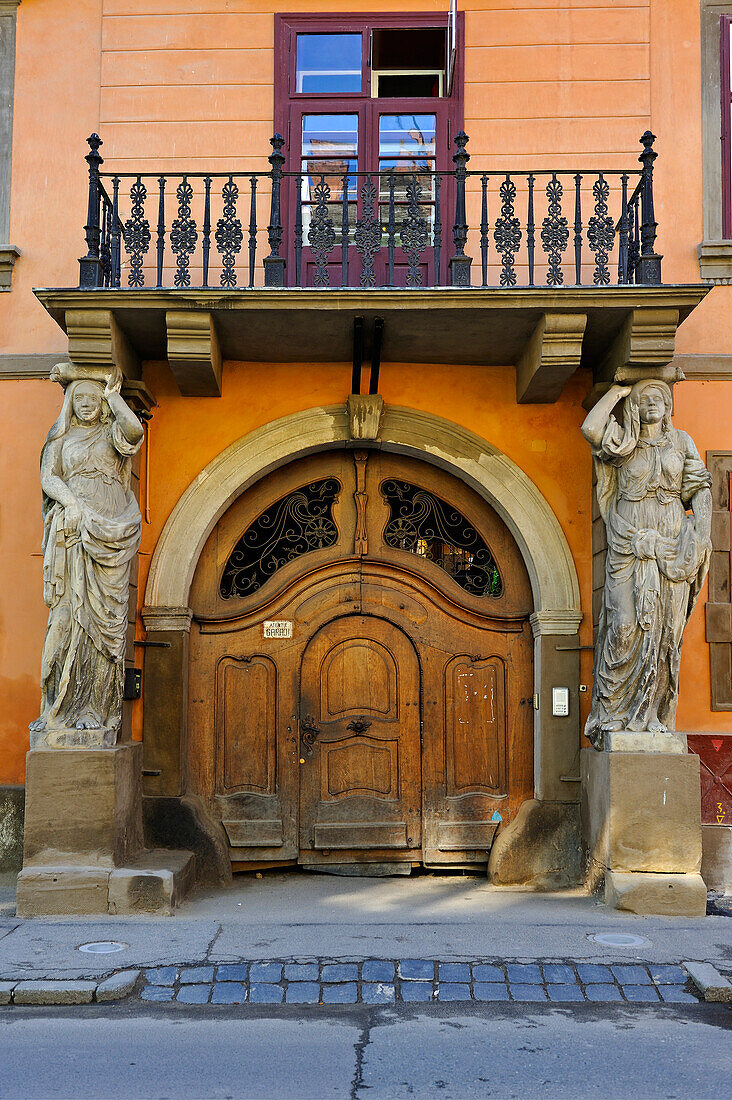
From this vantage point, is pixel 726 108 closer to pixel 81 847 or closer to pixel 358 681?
pixel 358 681

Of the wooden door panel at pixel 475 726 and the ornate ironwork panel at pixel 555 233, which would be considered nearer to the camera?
the ornate ironwork panel at pixel 555 233

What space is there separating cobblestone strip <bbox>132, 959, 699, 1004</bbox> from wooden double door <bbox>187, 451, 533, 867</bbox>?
2425 millimetres

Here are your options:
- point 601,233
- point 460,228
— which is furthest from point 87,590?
point 601,233

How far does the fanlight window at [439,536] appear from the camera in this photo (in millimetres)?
8570

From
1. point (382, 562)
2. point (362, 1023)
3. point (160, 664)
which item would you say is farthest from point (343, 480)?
point (362, 1023)

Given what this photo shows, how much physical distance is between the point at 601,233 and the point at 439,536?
8.14ft

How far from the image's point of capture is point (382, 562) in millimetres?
8469

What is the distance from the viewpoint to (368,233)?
7754mm

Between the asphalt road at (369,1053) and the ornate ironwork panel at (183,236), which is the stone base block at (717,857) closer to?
the asphalt road at (369,1053)

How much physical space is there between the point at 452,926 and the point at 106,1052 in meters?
2.49

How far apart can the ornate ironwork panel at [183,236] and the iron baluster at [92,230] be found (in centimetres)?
52

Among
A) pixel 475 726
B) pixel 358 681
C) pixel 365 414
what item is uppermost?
pixel 365 414

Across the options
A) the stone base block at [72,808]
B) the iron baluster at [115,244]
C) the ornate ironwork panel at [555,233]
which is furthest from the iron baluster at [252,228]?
the stone base block at [72,808]

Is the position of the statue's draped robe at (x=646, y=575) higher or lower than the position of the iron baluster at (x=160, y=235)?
lower
